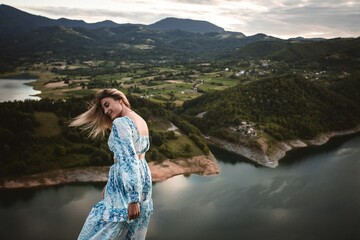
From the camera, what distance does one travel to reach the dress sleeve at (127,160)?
156 inches

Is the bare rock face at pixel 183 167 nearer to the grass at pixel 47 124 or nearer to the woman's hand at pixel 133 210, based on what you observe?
the grass at pixel 47 124

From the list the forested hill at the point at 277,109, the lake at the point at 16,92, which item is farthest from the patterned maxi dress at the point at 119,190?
the lake at the point at 16,92

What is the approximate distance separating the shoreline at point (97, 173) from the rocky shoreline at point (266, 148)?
891 centimetres

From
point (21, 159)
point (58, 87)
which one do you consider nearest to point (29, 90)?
point (58, 87)

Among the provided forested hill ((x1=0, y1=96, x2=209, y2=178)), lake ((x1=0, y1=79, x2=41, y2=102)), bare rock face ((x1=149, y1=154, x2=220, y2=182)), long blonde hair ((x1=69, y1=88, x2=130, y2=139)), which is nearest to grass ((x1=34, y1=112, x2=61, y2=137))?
forested hill ((x1=0, y1=96, x2=209, y2=178))

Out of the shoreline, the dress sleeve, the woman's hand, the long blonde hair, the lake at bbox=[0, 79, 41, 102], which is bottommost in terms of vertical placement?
the lake at bbox=[0, 79, 41, 102]

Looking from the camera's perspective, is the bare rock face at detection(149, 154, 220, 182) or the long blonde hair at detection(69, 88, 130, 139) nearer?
the long blonde hair at detection(69, 88, 130, 139)

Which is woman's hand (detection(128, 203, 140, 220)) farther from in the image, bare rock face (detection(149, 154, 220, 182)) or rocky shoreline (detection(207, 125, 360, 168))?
rocky shoreline (detection(207, 125, 360, 168))

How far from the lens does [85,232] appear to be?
4047 mm

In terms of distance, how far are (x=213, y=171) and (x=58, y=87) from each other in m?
84.4

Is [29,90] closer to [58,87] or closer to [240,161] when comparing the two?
[58,87]

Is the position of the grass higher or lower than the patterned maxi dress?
lower

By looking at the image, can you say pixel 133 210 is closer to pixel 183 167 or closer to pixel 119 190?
pixel 119 190

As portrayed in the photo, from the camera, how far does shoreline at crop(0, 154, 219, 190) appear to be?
4503 cm
